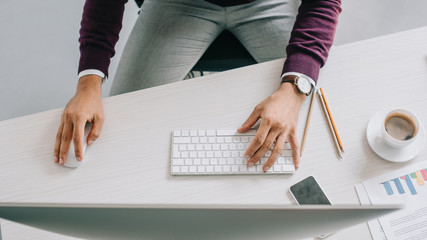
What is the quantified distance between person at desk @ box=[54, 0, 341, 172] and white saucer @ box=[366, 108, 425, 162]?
17 cm

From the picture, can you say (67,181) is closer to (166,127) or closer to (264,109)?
(166,127)

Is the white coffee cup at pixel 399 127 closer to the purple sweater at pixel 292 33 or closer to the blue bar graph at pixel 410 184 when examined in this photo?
the blue bar graph at pixel 410 184

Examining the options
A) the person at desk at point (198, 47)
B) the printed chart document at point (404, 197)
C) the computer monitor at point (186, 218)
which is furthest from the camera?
the person at desk at point (198, 47)

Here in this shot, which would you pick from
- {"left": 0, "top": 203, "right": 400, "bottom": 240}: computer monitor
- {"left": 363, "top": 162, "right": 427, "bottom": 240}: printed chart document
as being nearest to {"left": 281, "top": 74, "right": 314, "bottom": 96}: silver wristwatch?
{"left": 363, "top": 162, "right": 427, "bottom": 240}: printed chart document

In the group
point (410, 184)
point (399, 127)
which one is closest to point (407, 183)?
point (410, 184)

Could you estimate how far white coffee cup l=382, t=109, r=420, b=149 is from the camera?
0.67 m

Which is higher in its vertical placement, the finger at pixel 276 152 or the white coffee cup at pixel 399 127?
the white coffee cup at pixel 399 127

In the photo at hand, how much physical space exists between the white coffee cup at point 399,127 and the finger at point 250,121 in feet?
0.92

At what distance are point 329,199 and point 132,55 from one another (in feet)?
2.45

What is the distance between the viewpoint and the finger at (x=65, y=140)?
2.35 ft

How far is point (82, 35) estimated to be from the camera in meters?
0.84

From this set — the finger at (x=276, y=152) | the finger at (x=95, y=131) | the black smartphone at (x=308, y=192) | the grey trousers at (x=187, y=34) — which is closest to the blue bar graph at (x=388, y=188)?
the black smartphone at (x=308, y=192)

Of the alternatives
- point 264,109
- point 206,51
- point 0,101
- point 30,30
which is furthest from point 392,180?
point 30,30

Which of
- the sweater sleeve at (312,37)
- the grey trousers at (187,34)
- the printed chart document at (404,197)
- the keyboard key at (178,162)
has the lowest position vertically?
the printed chart document at (404,197)
